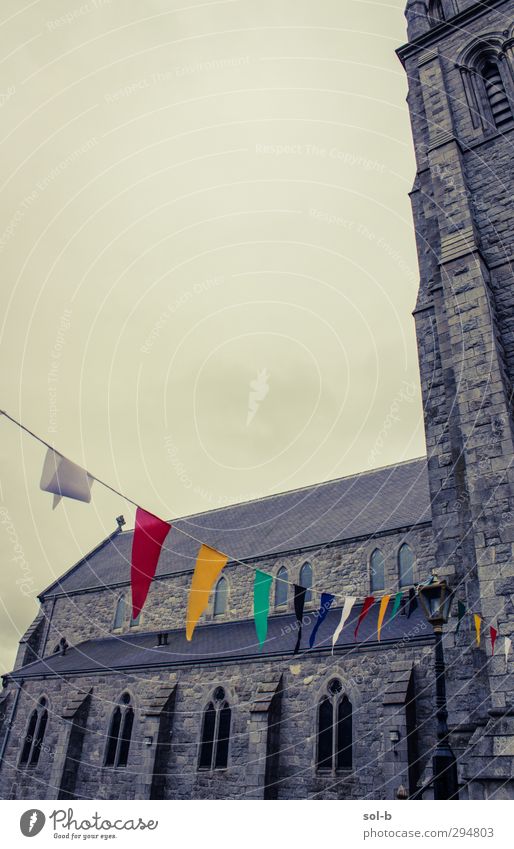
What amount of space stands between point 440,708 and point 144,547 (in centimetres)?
521

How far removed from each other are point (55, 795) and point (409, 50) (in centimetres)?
3010

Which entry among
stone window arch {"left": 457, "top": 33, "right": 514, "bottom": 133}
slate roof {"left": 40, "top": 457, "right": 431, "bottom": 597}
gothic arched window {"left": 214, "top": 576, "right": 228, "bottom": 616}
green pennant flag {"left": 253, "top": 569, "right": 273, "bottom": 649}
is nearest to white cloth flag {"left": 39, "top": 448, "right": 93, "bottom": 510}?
green pennant flag {"left": 253, "top": 569, "right": 273, "bottom": 649}

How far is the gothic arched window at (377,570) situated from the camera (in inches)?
879

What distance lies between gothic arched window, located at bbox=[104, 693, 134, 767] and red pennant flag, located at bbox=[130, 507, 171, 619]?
15.3 meters

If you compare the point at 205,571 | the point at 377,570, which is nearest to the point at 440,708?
the point at 205,571

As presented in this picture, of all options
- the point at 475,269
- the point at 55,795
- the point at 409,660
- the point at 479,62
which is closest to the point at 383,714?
the point at 409,660

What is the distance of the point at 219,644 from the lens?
22.9 m

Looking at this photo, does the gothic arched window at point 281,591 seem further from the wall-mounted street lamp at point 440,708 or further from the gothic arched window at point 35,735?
the wall-mounted street lamp at point 440,708

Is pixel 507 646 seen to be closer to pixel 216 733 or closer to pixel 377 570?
pixel 377 570

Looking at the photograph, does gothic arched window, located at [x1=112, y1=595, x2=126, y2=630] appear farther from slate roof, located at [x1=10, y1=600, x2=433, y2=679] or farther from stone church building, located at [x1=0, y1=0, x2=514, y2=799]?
slate roof, located at [x1=10, y1=600, x2=433, y2=679]

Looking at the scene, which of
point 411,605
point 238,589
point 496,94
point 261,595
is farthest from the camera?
point 238,589

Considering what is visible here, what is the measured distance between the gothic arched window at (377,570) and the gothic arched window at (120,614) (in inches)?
538

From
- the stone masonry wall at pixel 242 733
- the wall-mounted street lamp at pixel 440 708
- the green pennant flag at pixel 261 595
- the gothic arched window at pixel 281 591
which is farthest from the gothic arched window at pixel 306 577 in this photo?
the wall-mounted street lamp at pixel 440 708
